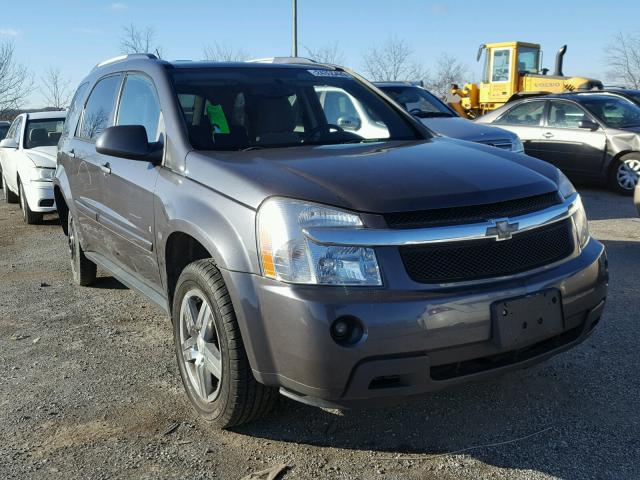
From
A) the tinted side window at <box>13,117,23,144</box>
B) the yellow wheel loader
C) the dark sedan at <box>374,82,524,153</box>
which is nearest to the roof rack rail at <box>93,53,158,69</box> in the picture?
the dark sedan at <box>374,82,524,153</box>

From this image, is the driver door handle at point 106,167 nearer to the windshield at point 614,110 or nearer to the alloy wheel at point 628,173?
the alloy wheel at point 628,173

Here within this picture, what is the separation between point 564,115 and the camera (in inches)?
439

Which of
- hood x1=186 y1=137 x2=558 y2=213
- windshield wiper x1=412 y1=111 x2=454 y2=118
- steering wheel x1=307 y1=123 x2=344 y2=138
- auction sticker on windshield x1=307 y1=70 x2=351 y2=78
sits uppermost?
auction sticker on windshield x1=307 y1=70 x2=351 y2=78

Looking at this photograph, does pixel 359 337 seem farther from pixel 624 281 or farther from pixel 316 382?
pixel 624 281

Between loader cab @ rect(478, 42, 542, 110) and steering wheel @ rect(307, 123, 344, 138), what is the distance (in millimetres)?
16958

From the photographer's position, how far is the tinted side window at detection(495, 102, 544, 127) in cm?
1150

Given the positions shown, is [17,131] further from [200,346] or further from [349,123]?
[200,346]

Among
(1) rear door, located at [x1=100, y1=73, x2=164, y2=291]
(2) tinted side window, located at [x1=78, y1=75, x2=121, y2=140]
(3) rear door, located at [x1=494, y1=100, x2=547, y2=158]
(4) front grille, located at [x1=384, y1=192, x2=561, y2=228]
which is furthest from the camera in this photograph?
(3) rear door, located at [x1=494, y1=100, x2=547, y2=158]

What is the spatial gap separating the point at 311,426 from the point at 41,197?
7179 mm

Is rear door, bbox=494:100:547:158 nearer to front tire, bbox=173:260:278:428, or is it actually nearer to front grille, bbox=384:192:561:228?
front grille, bbox=384:192:561:228

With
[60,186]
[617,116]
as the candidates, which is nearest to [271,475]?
[60,186]

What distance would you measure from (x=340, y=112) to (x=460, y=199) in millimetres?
1867

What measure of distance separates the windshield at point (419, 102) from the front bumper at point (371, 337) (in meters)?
6.66

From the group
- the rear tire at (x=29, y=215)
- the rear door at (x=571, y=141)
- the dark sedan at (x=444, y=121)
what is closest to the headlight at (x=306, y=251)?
the dark sedan at (x=444, y=121)
